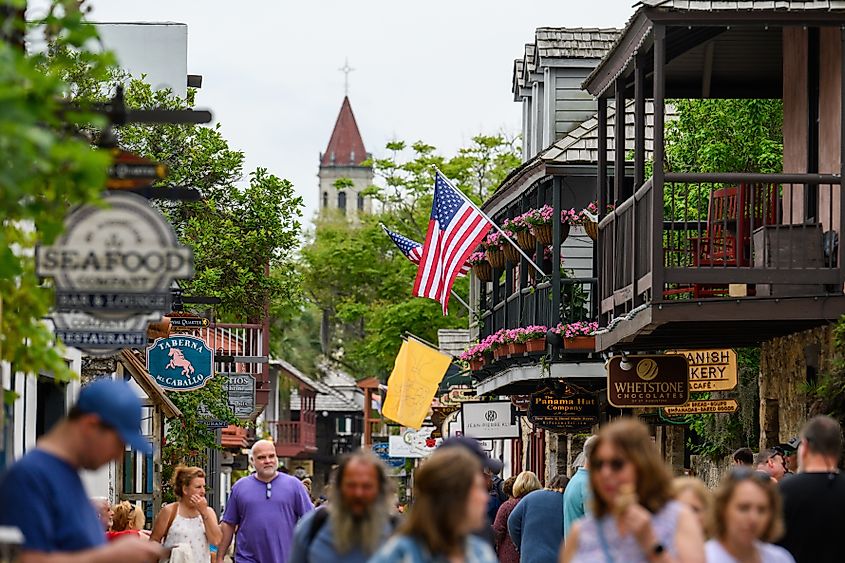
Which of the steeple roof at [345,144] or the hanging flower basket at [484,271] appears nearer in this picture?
the hanging flower basket at [484,271]

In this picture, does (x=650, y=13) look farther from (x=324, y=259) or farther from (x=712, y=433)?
(x=324, y=259)

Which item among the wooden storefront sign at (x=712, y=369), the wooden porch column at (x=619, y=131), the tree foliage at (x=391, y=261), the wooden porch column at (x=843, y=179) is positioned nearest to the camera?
the wooden porch column at (x=843, y=179)

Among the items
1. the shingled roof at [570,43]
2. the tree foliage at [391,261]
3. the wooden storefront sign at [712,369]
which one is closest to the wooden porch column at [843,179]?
the wooden storefront sign at [712,369]

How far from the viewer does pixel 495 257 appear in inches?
1060

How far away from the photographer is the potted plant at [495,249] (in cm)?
2648

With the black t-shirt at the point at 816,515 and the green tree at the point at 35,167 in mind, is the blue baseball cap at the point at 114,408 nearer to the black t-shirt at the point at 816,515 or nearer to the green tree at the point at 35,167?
the green tree at the point at 35,167

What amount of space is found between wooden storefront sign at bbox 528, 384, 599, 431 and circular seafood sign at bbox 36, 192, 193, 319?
59.7ft

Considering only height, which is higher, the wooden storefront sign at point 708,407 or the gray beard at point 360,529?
the wooden storefront sign at point 708,407

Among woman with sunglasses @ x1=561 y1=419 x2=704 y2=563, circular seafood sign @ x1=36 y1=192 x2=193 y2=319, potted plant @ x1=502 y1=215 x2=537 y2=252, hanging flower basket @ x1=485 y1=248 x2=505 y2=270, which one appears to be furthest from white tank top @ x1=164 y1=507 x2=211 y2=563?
→ hanging flower basket @ x1=485 y1=248 x2=505 y2=270

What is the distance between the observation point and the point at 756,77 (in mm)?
20031

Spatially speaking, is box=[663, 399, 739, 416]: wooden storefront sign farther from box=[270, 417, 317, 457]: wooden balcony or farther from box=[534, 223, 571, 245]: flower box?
box=[270, 417, 317, 457]: wooden balcony

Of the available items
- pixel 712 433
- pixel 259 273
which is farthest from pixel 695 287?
pixel 259 273

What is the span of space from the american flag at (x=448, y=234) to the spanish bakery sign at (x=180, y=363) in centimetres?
378

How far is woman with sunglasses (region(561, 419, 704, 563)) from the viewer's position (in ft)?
23.6
